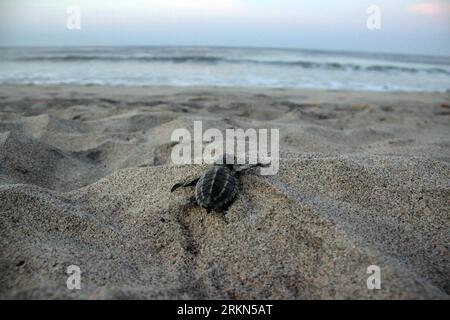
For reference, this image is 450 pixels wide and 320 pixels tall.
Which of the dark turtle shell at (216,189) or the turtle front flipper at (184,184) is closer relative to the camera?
→ the dark turtle shell at (216,189)

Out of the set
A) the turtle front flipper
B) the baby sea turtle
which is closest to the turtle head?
the baby sea turtle

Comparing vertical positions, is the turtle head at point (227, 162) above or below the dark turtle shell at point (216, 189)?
above

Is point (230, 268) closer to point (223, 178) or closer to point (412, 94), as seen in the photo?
point (223, 178)

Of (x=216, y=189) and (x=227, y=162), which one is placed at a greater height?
(x=227, y=162)

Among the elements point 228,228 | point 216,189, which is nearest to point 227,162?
point 216,189

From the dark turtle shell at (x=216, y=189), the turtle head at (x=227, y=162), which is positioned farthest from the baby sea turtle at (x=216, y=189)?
the turtle head at (x=227, y=162)

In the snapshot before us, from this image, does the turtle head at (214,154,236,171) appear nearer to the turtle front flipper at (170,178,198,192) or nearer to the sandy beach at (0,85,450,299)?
the sandy beach at (0,85,450,299)

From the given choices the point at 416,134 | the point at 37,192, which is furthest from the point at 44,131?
the point at 416,134

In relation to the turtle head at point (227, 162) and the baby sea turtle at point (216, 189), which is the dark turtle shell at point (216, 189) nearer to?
the baby sea turtle at point (216, 189)

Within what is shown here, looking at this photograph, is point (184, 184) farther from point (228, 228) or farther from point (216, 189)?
point (228, 228)
